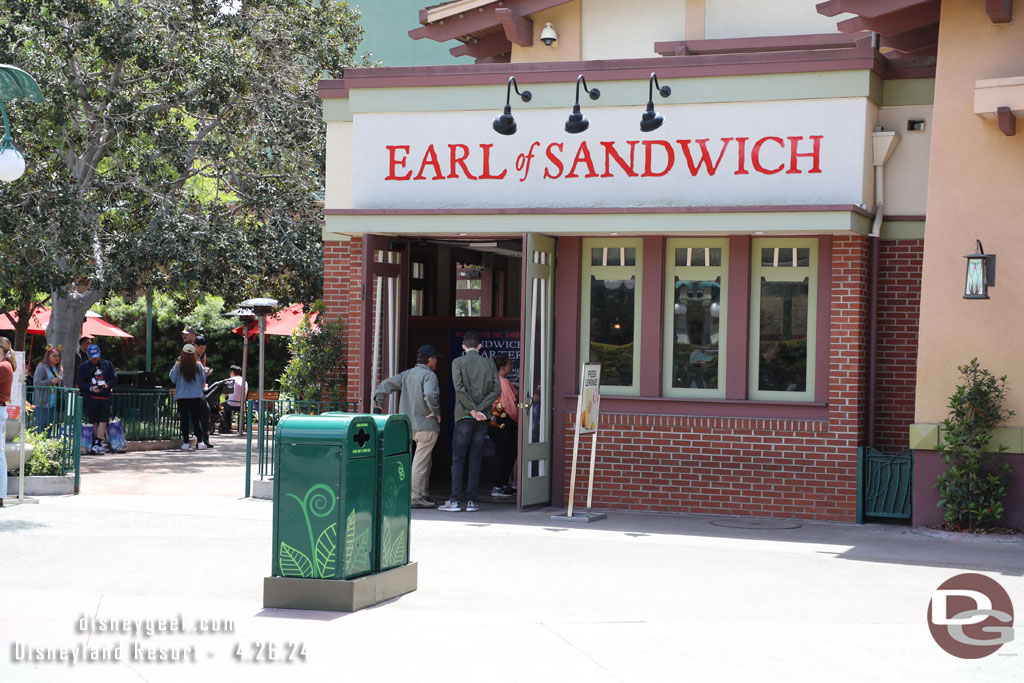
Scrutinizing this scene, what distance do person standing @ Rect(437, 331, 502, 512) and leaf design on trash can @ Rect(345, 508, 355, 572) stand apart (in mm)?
5255

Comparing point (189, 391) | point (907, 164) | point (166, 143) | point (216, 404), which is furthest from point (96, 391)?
point (907, 164)

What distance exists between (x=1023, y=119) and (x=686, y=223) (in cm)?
341

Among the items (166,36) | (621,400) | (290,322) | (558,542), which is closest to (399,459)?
(558,542)

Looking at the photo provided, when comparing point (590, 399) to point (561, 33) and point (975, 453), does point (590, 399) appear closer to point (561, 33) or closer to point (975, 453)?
point (975, 453)

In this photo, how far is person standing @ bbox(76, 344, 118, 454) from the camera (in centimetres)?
2025

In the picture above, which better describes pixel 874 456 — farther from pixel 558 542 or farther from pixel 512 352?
pixel 512 352

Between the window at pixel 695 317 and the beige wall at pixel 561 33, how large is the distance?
4.18m

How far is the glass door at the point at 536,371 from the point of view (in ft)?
44.2

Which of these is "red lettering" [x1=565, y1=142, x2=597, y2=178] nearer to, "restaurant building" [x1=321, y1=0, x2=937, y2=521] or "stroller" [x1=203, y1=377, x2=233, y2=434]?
"restaurant building" [x1=321, y1=0, x2=937, y2=521]

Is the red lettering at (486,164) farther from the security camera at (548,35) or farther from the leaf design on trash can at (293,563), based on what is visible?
the leaf design on trash can at (293,563)

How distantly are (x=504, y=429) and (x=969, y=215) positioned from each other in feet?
18.7

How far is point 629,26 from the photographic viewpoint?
53.9 ft
